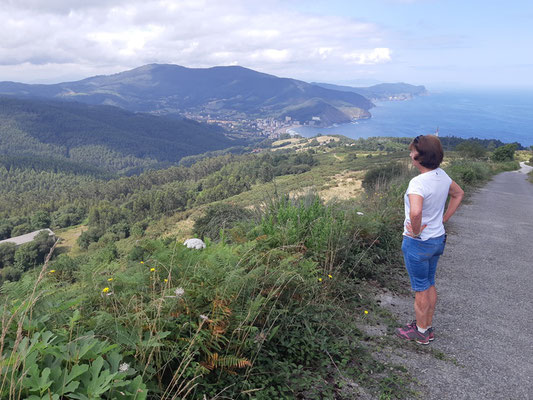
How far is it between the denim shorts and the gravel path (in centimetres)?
59

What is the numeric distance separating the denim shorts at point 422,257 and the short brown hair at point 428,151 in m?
0.68

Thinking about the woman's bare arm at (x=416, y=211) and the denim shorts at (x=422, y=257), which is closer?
the woman's bare arm at (x=416, y=211)

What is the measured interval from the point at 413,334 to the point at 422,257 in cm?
75

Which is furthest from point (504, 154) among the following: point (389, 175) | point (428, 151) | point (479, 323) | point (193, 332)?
point (193, 332)

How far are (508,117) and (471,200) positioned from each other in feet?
644

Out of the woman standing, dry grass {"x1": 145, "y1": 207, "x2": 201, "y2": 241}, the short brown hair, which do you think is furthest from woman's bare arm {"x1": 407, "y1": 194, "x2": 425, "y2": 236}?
dry grass {"x1": 145, "y1": 207, "x2": 201, "y2": 241}

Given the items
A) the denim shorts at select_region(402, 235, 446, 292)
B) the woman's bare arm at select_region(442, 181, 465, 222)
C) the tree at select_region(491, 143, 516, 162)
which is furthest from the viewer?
the tree at select_region(491, 143, 516, 162)

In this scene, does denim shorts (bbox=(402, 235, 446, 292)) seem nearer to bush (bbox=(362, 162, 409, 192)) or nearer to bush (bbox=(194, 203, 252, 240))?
bush (bbox=(194, 203, 252, 240))

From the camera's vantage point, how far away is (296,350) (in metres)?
2.61

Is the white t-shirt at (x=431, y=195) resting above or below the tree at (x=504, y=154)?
above

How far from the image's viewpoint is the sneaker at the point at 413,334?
3.07m

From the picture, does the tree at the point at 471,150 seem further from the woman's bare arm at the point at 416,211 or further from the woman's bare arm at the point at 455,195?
the woman's bare arm at the point at 416,211

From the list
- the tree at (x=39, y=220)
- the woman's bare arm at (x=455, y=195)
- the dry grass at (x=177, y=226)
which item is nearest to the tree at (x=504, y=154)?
the dry grass at (x=177, y=226)

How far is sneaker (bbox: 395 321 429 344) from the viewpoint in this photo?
10.1ft
